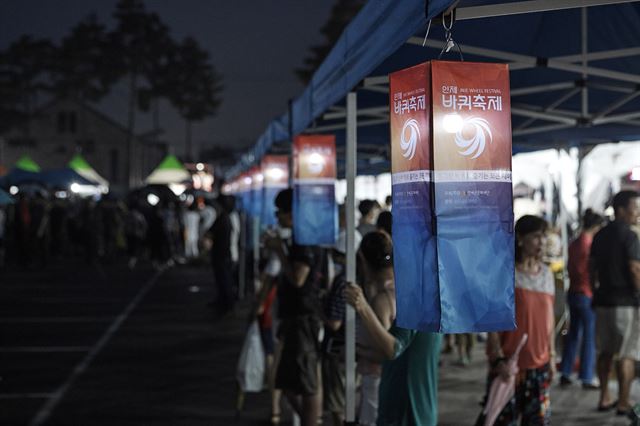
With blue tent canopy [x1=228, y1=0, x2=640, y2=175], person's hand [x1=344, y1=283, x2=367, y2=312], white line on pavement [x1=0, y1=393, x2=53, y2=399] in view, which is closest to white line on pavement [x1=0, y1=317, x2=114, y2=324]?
white line on pavement [x1=0, y1=393, x2=53, y2=399]

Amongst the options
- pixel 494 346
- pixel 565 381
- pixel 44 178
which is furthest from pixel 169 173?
pixel 494 346

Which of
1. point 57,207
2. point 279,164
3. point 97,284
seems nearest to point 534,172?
point 279,164

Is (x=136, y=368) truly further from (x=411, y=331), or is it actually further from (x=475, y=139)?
(x=475, y=139)

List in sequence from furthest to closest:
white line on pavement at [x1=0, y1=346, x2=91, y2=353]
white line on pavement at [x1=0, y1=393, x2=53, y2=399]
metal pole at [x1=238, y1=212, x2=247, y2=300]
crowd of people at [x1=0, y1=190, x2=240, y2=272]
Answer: crowd of people at [x1=0, y1=190, x2=240, y2=272]
metal pole at [x1=238, y1=212, x2=247, y2=300]
white line on pavement at [x1=0, y1=346, x2=91, y2=353]
white line on pavement at [x1=0, y1=393, x2=53, y2=399]

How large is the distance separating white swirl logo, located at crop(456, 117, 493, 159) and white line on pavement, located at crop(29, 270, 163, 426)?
5948 mm

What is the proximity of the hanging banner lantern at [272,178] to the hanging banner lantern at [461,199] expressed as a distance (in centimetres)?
814

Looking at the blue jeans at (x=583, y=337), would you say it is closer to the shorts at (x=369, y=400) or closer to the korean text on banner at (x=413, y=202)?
the shorts at (x=369, y=400)

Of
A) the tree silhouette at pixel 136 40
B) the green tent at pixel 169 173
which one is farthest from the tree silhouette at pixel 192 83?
the green tent at pixel 169 173

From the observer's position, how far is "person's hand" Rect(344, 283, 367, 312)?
4602 mm

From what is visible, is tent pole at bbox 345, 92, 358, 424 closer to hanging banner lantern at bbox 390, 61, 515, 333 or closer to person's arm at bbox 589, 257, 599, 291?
hanging banner lantern at bbox 390, 61, 515, 333

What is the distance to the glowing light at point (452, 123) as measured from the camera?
3629 millimetres

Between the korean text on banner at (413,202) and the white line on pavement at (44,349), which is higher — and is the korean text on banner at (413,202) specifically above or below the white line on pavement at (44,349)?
above

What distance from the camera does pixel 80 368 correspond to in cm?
1094

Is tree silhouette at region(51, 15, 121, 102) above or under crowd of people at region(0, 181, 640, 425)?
above
